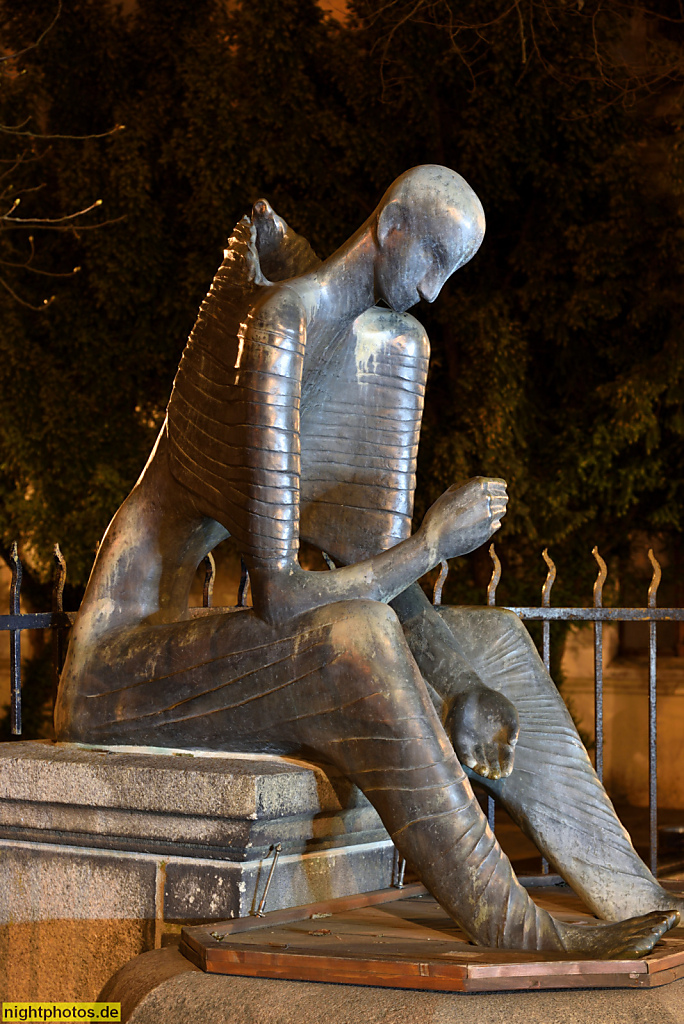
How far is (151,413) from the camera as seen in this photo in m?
11.0

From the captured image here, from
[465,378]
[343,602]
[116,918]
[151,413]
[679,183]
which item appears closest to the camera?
[343,602]

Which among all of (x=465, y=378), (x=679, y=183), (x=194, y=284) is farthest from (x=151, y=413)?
(x=679, y=183)

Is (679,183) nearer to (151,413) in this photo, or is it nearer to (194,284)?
(194,284)

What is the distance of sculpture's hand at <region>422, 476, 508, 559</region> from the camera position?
261cm

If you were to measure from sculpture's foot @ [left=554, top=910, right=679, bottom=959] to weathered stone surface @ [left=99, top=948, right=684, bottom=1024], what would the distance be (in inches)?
3.9

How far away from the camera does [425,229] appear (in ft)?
8.65

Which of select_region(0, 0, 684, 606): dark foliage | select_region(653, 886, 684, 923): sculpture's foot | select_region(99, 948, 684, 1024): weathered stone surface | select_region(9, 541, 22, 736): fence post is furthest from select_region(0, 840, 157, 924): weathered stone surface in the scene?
select_region(0, 0, 684, 606): dark foliage

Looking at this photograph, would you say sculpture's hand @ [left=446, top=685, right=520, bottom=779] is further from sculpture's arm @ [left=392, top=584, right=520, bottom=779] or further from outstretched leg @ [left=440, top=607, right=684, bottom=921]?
outstretched leg @ [left=440, top=607, right=684, bottom=921]

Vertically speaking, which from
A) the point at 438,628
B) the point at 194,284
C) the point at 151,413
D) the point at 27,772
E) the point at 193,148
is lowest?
the point at 27,772

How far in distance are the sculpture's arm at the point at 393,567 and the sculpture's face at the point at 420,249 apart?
468mm

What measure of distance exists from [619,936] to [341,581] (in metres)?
0.89

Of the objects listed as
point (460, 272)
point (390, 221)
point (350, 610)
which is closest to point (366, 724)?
point (350, 610)

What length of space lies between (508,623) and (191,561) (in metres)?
0.79

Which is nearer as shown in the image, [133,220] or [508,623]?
[508,623]
